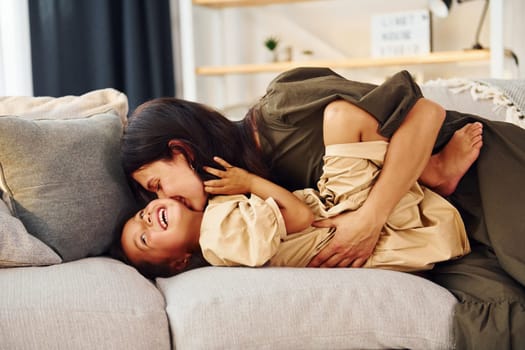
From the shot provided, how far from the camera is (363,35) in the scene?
13.3ft

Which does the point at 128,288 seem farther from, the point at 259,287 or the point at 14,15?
the point at 14,15

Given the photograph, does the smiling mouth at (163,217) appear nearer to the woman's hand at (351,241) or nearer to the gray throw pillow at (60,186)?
the gray throw pillow at (60,186)

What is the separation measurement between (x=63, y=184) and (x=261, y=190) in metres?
0.46

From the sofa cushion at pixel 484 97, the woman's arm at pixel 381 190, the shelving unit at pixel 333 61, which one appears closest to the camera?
the woman's arm at pixel 381 190

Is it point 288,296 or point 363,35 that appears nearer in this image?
point 288,296

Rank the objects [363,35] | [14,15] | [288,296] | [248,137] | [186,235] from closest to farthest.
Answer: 1. [288,296]
2. [186,235]
3. [248,137]
4. [14,15]
5. [363,35]

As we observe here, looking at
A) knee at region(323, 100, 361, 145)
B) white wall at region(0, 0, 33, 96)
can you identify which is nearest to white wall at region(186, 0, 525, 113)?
white wall at region(0, 0, 33, 96)

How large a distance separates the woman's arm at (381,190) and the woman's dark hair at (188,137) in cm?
26

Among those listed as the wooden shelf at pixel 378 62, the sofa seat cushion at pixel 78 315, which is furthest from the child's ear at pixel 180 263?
the wooden shelf at pixel 378 62

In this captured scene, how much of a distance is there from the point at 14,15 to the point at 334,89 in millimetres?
1767

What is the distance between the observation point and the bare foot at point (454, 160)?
1.77 metres

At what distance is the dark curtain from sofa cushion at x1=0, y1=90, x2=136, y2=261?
1.39 m

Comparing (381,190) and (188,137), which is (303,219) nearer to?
(381,190)

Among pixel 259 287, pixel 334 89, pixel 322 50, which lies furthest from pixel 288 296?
pixel 322 50
